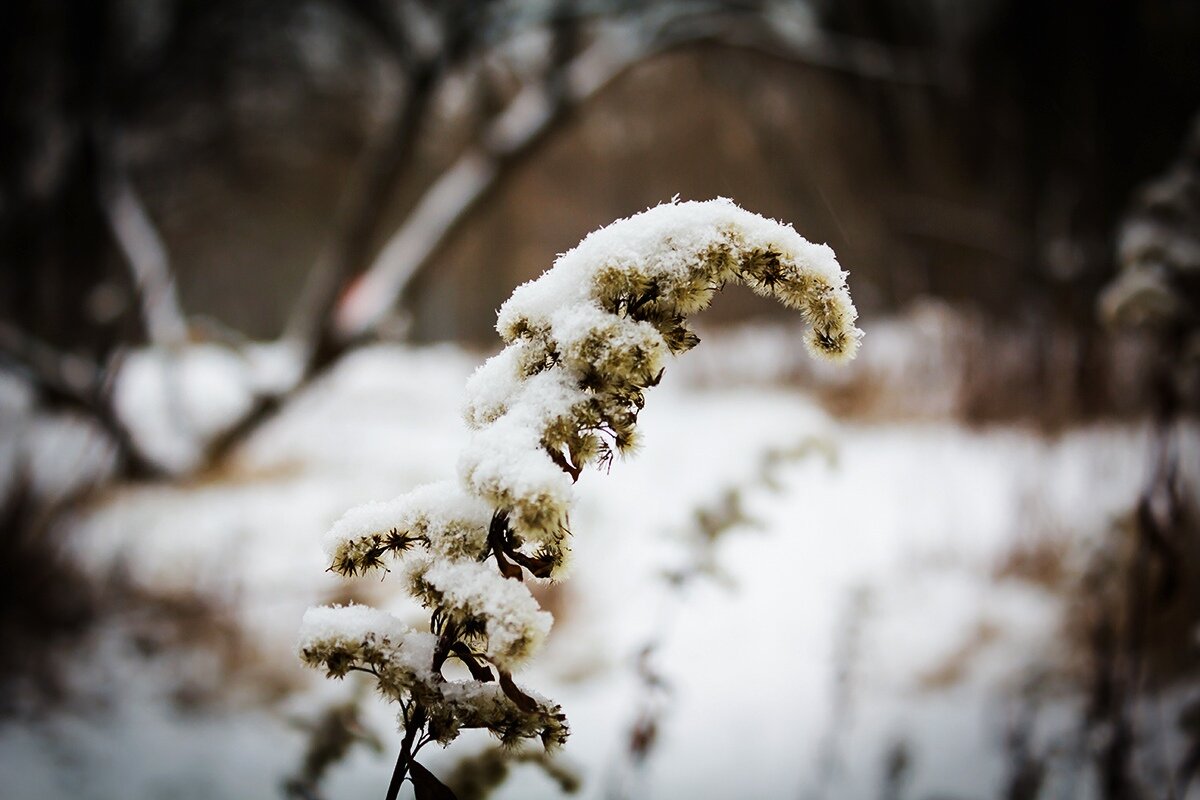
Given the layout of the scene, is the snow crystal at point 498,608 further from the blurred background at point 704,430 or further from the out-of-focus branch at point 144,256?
the out-of-focus branch at point 144,256

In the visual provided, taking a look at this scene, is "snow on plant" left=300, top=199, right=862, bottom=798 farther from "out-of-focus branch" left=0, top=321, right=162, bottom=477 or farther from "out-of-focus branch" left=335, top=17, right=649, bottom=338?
"out-of-focus branch" left=0, top=321, right=162, bottom=477

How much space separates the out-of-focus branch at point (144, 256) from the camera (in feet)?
15.8

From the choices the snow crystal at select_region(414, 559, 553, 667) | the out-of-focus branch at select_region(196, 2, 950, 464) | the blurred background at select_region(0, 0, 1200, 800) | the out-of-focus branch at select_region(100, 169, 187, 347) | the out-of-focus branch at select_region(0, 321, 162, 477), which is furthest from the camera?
the out-of-focus branch at select_region(100, 169, 187, 347)

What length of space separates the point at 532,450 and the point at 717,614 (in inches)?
105

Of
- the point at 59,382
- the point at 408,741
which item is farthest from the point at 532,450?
the point at 59,382

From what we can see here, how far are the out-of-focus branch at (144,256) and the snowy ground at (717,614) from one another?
3.36ft

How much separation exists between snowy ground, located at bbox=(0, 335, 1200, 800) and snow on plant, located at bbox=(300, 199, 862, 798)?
69 centimetres

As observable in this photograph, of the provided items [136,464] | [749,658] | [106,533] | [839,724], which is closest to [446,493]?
[839,724]

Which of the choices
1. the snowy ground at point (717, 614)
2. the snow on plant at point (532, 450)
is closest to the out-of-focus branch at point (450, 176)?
the snowy ground at point (717, 614)

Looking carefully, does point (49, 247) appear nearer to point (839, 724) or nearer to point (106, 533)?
point (106, 533)

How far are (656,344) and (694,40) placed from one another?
5002 mm

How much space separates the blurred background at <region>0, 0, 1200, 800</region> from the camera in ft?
6.16

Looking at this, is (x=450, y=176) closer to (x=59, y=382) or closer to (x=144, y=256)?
(x=144, y=256)

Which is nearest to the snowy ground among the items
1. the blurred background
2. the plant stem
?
the blurred background
